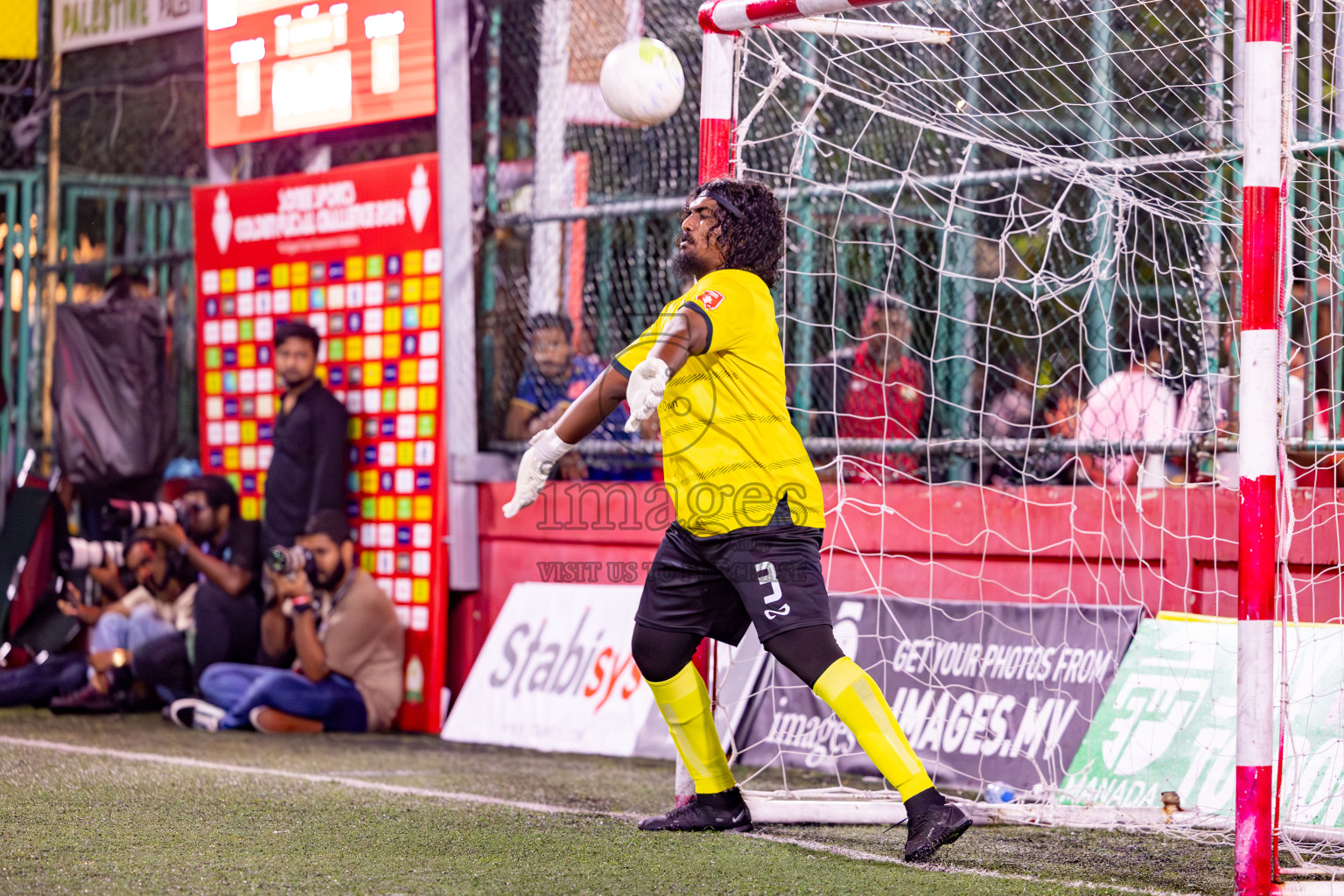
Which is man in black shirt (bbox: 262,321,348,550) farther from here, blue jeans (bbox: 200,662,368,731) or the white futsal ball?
the white futsal ball

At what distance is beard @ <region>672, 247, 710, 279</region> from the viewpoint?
15.6ft

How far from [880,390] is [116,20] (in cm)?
632

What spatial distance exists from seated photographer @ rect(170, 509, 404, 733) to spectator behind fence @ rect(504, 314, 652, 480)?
1117 millimetres

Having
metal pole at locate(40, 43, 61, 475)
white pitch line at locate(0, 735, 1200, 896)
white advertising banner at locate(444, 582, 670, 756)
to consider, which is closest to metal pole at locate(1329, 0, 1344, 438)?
white pitch line at locate(0, 735, 1200, 896)

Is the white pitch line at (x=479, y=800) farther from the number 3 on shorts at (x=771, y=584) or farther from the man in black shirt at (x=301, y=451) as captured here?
the man in black shirt at (x=301, y=451)

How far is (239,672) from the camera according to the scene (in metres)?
8.00

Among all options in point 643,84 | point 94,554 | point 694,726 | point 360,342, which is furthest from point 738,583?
point 94,554

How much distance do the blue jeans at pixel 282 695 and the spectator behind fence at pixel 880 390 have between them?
2788 mm

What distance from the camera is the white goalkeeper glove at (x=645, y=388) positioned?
4137mm

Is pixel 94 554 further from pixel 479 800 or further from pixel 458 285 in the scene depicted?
pixel 479 800

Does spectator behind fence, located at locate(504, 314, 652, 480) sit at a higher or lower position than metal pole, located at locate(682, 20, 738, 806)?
lower

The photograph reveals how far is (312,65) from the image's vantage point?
873cm

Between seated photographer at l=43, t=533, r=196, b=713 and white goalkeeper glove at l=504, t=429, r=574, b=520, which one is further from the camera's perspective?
seated photographer at l=43, t=533, r=196, b=713

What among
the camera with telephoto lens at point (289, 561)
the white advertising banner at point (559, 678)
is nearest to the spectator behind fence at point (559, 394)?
the white advertising banner at point (559, 678)
